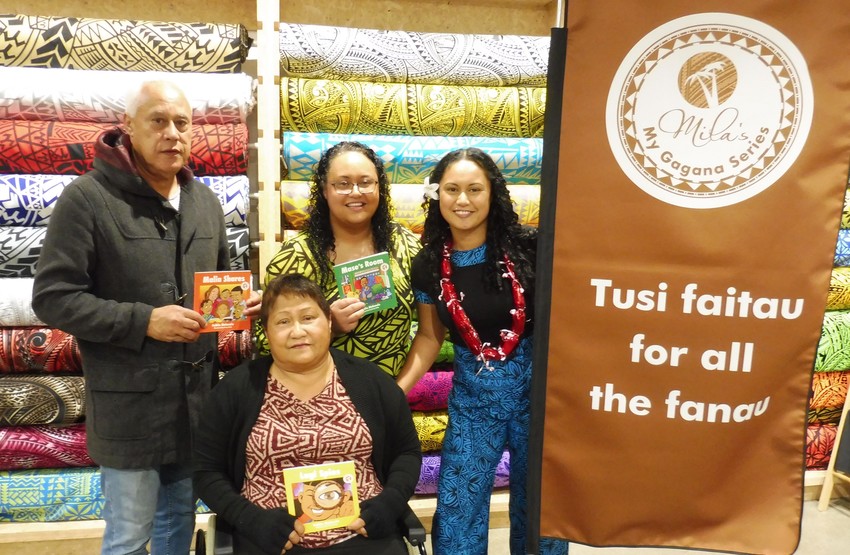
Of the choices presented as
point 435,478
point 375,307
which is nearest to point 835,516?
point 435,478

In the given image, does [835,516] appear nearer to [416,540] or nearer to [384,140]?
[416,540]

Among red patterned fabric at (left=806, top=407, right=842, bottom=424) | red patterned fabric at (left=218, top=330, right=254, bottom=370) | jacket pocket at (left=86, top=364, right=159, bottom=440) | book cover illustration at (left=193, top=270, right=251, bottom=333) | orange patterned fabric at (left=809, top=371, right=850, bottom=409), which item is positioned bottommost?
red patterned fabric at (left=806, top=407, right=842, bottom=424)

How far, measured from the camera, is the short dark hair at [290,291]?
5.89ft

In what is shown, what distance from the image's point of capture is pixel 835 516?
10.3ft

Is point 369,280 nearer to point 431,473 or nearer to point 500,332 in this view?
point 500,332

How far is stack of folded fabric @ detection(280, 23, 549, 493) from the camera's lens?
2650 millimetres

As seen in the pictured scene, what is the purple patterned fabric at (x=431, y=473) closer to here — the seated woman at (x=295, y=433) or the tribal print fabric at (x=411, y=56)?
the seated woman at (x=295, y=433)

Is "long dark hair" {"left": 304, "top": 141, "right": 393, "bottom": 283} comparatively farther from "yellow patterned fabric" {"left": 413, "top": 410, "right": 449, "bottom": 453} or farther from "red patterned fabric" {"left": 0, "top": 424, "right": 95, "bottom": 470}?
"red patterned fabric" {"left": 0, "top": 424, "right": 95, "bottom": 470}

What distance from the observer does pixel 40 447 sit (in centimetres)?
259

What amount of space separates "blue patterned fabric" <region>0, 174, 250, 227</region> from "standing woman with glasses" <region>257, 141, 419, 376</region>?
2.17 feet

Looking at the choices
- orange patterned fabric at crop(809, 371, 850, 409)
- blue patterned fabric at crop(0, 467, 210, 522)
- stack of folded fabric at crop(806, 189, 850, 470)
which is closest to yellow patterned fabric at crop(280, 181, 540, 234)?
blue patterned fabric at crop(0, 467, 210, 522)

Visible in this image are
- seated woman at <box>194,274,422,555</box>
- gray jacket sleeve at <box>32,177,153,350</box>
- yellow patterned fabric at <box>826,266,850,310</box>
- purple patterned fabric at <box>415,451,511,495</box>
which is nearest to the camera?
gray jacket sleeve at <box>32,177,153,350</box>

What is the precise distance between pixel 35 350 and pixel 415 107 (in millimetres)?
1873

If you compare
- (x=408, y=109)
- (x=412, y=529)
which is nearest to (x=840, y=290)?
(x=408, y=109)
